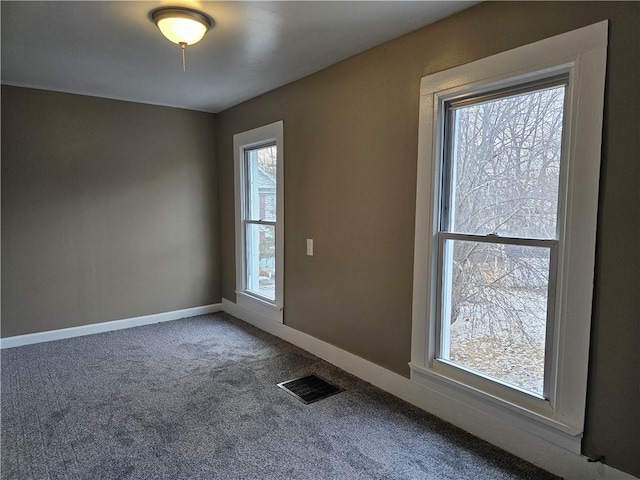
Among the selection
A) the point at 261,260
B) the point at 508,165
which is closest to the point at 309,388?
the point at 261,260

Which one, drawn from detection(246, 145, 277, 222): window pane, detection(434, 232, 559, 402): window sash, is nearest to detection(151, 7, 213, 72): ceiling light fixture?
detection(246, 145, 277, 222): window pane

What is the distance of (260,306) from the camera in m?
4.23

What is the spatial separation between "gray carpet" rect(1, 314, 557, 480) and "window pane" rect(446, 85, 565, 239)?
1.23 meters

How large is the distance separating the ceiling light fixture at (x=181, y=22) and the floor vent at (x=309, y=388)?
236 centimetres

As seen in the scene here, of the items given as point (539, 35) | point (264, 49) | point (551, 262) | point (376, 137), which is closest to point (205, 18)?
point (264, 49)

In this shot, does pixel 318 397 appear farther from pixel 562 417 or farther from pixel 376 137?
pixel 376 137

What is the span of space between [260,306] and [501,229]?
8.87 ft

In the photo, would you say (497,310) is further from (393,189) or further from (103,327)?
(103,327)

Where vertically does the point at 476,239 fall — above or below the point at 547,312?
above

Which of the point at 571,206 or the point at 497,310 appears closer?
the point at 571,206

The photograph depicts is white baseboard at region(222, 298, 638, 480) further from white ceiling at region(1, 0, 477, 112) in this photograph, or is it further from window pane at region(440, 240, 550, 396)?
white ceiling at region(1, 0, 477, 112)

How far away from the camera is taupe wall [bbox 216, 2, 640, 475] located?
5.55 feet

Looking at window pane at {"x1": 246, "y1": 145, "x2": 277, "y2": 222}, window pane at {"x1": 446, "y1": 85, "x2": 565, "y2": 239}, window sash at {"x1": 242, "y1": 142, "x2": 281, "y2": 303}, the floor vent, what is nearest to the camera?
window pane at {"x1": 446, "y1": 85, "x2": 565, "y2": 239}

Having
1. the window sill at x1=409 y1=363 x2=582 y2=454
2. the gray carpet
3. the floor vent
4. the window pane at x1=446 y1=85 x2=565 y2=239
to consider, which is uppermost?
the window pane at x1=446 y1=85 x2=565 y2=239
